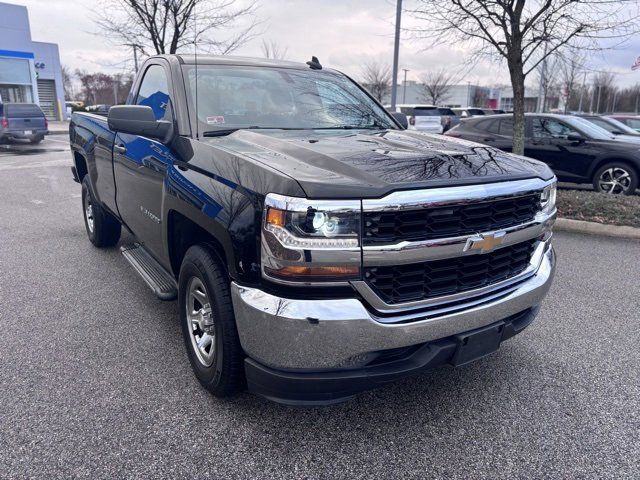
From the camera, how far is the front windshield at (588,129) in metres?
9.17

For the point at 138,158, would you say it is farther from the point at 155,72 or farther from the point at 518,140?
the point at 518,140

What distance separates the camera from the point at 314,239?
81.9 inches

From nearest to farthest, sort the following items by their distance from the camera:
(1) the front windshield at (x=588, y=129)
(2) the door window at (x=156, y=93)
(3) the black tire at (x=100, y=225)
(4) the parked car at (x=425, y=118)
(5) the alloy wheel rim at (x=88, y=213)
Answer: (2) the door window at (x=156, y=93)
(3) the black tire at (x=100, y=225)
(5) the alloy wheel rim at (x=88, y=213)
(1) the front windshield at (x=588, y=129)
(4) the parked car at (x=425, y=118)

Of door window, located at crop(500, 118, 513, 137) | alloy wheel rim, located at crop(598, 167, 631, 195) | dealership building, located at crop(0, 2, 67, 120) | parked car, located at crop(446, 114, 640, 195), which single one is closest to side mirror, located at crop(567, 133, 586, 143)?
parked car, located at crop(446, 114, 640, 195)

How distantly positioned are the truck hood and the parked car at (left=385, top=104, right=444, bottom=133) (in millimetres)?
16488

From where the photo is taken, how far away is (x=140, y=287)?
4621 millimetres

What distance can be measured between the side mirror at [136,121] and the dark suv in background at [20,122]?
63.3ft

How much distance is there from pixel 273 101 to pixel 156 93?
0.96 meters

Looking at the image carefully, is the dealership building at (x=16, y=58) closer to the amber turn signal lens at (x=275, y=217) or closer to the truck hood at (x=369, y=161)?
the truck hood at (x=369, y=161)

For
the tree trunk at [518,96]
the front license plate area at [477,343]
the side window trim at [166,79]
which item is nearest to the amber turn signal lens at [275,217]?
the front license plate area at [477,343]

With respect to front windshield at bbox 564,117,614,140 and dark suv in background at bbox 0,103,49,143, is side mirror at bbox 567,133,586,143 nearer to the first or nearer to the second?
front windshield at bbox 564,117,614,140

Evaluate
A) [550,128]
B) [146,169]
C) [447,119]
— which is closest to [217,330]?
[146,169]

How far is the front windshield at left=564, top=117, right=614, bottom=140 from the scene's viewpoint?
30.1ft

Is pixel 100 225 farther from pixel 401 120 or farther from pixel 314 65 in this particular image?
pixel 401 120
